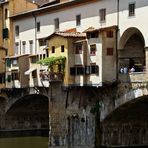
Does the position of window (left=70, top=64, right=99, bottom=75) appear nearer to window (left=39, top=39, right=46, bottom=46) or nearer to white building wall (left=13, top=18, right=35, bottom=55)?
window (left=39, top=39, right=46, bottom=46)

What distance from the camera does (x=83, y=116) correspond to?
42594mm

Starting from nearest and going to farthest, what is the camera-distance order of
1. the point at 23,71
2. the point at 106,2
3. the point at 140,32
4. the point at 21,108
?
1. the point at 140,32
2. the point at 106,2
3. the point at 23,71
4. the point at 21,108

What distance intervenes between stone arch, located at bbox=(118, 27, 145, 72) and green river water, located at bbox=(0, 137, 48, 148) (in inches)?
475

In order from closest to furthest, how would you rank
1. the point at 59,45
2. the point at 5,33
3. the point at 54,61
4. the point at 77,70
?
the point at 77,70, the point at 54,61, the point at 59,45, the point at 5,33

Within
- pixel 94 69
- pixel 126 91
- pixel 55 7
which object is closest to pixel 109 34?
pixel 94 69

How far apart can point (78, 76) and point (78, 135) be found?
178 inches

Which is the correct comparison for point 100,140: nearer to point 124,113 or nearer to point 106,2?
point 124,113

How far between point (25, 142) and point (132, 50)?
667 inches

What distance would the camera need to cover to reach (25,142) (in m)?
52.4

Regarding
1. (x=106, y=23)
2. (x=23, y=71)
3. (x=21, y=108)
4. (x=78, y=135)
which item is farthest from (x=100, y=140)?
(x=21, y=108)

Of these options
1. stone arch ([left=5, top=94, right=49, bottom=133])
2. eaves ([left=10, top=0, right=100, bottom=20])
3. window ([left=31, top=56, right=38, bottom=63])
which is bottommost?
stone arch ([left=5, top=94, right=49, bottom=133])

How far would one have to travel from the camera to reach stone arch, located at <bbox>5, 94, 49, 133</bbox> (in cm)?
5812

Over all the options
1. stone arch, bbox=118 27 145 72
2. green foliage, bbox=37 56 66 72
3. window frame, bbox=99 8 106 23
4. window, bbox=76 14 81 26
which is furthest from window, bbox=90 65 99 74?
window, bbox=76 14 81 26

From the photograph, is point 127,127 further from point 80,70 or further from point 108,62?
point 108,62
